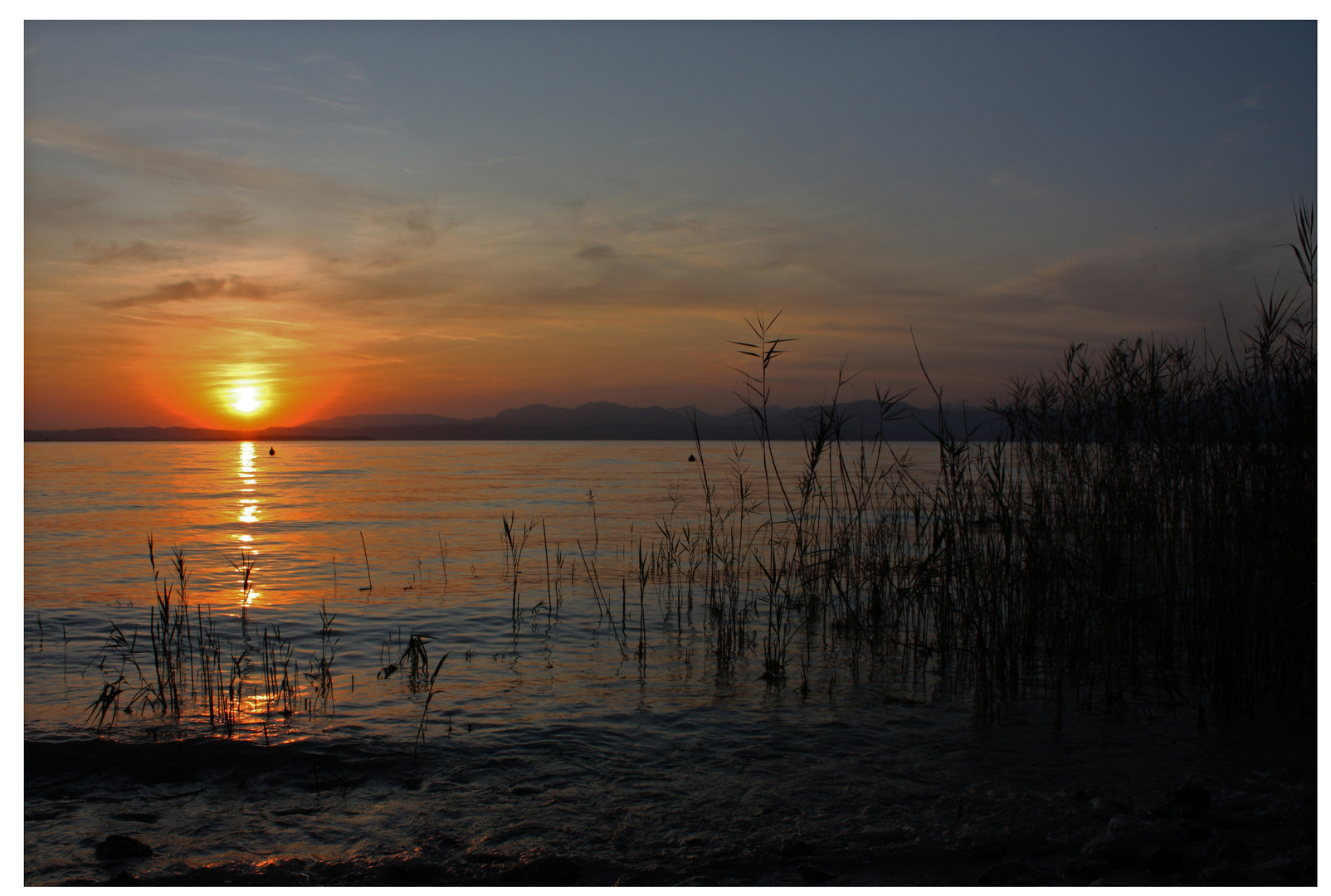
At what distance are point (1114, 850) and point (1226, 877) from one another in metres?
0.49

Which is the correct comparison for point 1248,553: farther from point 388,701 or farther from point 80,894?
point 80,894

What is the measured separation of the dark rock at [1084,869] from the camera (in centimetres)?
390

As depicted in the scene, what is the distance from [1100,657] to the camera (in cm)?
724

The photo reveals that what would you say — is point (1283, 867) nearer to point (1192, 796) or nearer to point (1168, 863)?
point (1168, 863)

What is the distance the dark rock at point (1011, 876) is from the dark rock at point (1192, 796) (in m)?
1.38

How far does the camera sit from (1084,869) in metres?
3.93

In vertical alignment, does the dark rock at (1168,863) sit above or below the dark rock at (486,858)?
below

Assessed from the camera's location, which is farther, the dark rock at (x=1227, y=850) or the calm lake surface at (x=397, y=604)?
the calm lake surface at (x=397, y=604)

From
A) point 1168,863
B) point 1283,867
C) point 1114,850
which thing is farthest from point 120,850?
point 1283,867

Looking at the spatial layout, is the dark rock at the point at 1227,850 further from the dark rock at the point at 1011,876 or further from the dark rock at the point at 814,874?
the dark rock at the point at 814,874

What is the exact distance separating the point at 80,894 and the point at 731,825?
3.33m

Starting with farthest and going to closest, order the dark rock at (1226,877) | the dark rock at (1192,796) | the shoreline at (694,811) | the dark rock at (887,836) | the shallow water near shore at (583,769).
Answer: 1. the dark rock at (1192,796)
2. the dark rock at (887,836)
3. the shallow water near shore at (583,769)
4. the shoreline at (694,811)
5. the dark rock at (1226,877)

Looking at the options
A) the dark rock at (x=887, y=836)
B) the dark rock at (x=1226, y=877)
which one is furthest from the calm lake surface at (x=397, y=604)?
the dark rock at (x=1226, y=877)
